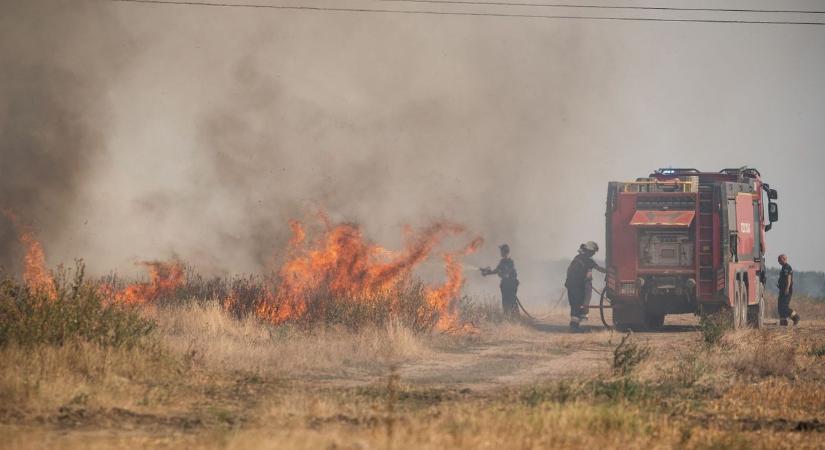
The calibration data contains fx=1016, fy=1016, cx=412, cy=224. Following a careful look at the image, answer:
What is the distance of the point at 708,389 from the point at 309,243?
889cm

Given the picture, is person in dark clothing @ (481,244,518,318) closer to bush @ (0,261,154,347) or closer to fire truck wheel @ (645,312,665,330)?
fire truck wheel @ (645,312,665,330)

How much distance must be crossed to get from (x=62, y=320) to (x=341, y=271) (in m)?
7.25

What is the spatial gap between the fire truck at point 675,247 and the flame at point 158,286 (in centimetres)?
952

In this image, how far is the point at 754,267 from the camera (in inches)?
998

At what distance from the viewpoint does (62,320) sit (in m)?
11.9

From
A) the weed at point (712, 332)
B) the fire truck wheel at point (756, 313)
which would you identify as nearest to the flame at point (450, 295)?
the weed at point (712, 332)

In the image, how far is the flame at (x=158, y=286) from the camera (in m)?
19.5

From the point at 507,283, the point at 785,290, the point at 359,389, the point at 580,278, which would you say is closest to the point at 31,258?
the point at 359,389

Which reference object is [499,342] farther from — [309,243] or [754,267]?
[754,267]

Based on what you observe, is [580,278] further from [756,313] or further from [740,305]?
[756,313]

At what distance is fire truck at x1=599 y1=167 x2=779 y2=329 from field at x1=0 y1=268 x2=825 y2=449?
190 inches

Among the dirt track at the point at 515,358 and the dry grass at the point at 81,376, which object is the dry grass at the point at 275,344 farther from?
the dry grass at the point at 81,376

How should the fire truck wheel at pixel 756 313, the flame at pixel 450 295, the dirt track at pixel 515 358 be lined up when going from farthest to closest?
1. the fire truck wheel at pixel 756 313
2. the flame at pixel 450 295
3. the dirt track at pixel 515 358

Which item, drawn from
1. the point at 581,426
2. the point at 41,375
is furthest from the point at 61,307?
the point at 581,426
